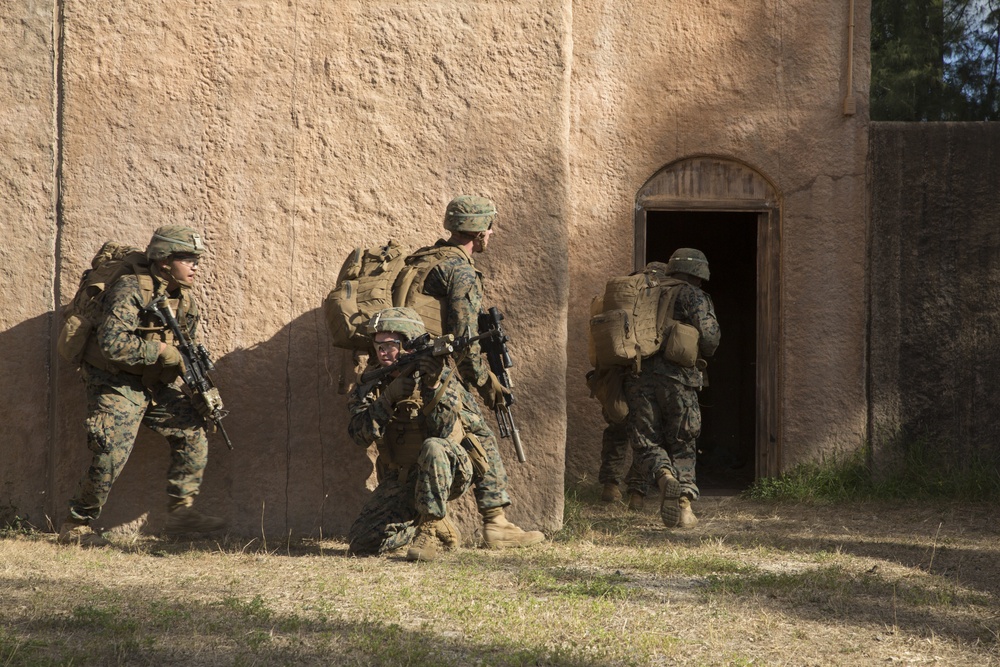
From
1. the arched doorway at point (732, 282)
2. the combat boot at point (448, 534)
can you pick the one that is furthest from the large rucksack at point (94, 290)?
the arched doorway at point (732, 282)

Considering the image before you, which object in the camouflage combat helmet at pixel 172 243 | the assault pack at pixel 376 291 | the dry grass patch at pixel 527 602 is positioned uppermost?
the camouflage combat helmet at pixel 172 243

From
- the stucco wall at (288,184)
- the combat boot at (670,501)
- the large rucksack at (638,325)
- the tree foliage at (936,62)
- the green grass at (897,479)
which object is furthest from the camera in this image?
the tree foliage at (936,62)

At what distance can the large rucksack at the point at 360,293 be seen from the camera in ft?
19.3

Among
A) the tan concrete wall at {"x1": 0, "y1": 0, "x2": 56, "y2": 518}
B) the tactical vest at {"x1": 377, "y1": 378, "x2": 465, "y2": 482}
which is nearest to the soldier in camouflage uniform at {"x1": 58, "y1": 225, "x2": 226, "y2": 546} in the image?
the tan concrete wall at {"x1": 0, "y1": 0, "x2": 56, "y2": 518}

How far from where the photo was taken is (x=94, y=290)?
19.6ft

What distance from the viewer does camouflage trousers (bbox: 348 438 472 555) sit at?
560 cm

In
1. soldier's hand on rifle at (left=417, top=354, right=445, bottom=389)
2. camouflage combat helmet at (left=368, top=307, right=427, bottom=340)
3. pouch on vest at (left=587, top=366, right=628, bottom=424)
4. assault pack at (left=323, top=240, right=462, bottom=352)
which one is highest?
assault pack at (left=323, top=240, right=462, bottom=352)

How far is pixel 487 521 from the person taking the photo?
6.19 metres

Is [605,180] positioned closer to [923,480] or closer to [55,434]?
[923,480]

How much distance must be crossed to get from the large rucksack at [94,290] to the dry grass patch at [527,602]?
108cm

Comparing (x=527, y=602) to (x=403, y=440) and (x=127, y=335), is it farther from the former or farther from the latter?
(x=127, y=335)

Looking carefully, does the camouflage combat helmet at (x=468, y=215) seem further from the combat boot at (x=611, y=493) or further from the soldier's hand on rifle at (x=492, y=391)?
the combat boot at (x=611, y=493)

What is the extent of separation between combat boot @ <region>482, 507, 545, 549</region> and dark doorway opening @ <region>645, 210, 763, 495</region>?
543 cm

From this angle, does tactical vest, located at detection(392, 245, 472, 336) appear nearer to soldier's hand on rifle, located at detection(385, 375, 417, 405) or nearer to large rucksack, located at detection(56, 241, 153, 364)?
soldier's hand on rifle, located at detection(385, 375, 417, 405)
